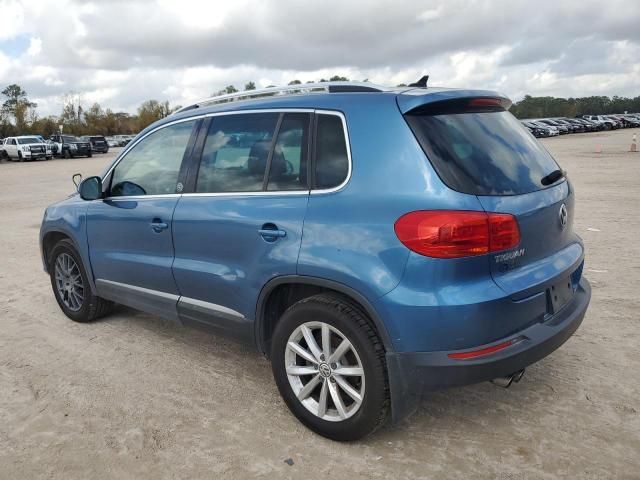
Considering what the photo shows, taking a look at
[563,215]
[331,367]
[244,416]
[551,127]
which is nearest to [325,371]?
[331,367]

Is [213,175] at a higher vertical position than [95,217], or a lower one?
higher

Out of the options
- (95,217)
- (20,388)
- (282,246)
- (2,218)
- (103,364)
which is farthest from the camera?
(2,218)

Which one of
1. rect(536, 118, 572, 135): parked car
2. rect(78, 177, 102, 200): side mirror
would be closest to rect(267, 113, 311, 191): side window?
rect(78, 177, 102, 200): side mirror

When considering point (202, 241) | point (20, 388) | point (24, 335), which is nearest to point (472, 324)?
point (202, 241)

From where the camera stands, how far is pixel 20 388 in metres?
3.86

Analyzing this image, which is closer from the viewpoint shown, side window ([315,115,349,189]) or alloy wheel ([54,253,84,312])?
side window ([315,115,349,189])

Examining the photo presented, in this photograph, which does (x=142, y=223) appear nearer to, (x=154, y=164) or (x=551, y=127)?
(x=154, y=164)

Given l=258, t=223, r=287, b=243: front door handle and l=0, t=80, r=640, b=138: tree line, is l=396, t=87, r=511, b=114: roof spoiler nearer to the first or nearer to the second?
l=258, t=223, r=287, b=243: front door handle

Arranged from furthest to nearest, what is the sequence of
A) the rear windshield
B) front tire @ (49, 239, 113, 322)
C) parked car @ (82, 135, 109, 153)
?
parked car @ (82, 135, 109, 153) → front tire @ (49, 239, 113, 322) → the rear windshield

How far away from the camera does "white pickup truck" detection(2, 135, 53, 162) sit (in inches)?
1543

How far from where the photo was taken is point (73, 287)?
203 inches

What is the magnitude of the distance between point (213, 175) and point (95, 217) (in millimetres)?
1424

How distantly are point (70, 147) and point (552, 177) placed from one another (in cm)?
4367

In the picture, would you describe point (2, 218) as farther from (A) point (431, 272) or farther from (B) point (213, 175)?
(A) point (431, 272)
